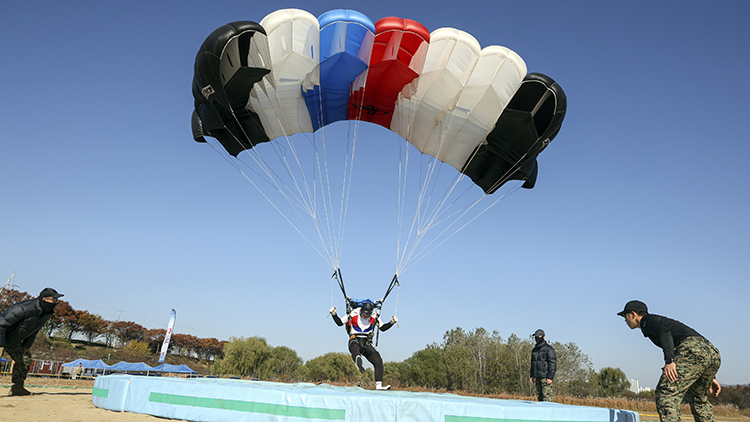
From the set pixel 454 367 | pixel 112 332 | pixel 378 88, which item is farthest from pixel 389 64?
pixel 112 332

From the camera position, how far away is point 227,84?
714cm

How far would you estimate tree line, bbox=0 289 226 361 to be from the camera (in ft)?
188

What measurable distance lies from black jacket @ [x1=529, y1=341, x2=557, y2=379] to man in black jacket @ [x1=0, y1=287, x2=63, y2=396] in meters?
8.04

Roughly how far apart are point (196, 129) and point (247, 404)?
5427mm

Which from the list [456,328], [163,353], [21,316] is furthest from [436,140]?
[456,328]

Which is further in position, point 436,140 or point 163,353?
point 163,353

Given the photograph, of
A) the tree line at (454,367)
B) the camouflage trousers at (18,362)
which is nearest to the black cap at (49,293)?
the camouflage trousers at (18,362)

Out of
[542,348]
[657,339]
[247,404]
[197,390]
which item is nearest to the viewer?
[657,339]

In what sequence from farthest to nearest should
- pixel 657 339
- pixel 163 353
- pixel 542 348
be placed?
pixel 163 353
pixel 542 348
pixel 657 339

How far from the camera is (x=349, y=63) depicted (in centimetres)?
773

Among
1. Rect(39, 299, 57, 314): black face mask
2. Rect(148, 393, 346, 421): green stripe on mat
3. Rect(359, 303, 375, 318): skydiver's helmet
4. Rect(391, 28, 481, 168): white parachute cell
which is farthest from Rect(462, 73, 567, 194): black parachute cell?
Rect(39, 299, 57, 314): black face mask

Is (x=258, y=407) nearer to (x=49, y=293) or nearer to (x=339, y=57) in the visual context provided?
(x=49, y=293)

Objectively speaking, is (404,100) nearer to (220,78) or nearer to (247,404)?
(220,78)

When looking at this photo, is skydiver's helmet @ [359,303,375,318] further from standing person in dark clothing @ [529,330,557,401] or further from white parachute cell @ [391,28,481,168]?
white parachute cell @ [391,28,481,168]
